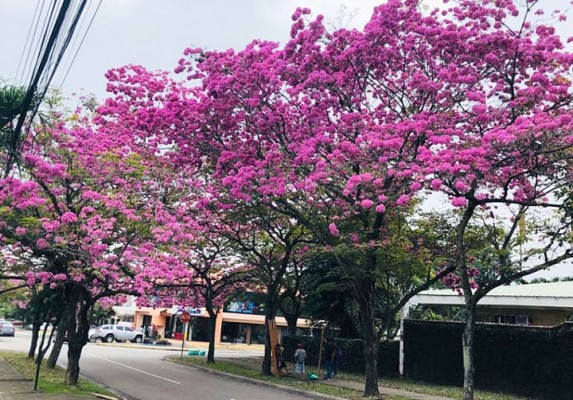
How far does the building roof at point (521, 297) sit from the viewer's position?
61.5 ft

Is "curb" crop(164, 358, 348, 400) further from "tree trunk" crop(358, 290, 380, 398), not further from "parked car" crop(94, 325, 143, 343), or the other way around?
"parked car" crop(94, 325, 143, 343)

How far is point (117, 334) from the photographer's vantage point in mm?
43781

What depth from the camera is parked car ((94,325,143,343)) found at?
43156mm

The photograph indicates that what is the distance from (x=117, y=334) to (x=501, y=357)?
3357 centimetres

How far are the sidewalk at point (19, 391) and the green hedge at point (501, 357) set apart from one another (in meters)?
12.6

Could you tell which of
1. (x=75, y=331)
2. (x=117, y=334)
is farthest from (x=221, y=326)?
(x=75, y=331)

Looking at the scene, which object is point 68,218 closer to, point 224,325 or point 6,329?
point 6,329

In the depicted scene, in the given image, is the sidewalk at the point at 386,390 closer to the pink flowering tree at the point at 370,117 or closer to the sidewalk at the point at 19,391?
the pink flowering tree at the point at 370,117

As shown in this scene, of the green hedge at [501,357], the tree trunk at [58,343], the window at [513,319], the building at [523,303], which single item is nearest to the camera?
the green hedge at [501,357]

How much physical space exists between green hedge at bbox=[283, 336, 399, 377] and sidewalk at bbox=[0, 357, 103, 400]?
13269 mm

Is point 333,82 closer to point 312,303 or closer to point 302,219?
point 302,219

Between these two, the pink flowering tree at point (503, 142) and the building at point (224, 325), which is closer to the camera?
the pink flowering tree at point (503, 142)

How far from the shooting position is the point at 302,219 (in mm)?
15156

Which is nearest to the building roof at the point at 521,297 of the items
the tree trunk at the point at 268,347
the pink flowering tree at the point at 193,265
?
the tree trunk at the point at 268,347
